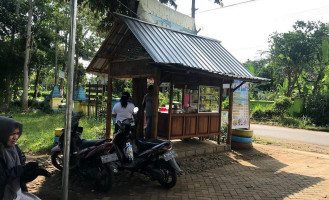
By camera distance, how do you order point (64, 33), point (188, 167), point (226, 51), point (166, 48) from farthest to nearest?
1. point (64, 33)
2. point (226, 51)
3. point (166, 48)
4. point (188, 167)

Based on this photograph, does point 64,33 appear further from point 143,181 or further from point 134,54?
point 143,181

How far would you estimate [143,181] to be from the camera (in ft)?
18.4

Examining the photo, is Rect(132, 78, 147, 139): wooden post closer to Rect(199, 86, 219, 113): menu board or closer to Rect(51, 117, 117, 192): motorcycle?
Rect(199, 86, 219, 113): menu board

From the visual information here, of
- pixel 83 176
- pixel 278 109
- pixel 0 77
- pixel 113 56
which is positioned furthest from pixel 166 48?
pixel 0 77

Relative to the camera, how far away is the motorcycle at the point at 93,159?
484 cm

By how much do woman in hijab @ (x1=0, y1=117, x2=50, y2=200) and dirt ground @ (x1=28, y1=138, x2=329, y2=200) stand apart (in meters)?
2.12

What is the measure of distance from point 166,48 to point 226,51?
356 centimetres

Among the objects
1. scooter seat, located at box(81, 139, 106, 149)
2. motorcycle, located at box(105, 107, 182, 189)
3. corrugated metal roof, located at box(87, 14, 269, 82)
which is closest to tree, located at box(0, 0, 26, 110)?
corrugated metal roof, located at box(87, 14, 269, 82)

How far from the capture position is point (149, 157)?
517 cm

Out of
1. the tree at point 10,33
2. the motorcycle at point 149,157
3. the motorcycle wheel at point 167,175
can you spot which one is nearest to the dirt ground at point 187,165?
the motorcycle at point 149,157

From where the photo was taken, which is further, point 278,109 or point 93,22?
point 278,109

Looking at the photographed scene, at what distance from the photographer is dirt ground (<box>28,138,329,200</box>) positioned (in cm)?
480

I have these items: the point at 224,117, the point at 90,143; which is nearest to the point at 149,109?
the point at 224,117

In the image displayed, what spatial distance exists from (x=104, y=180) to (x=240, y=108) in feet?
21.1
